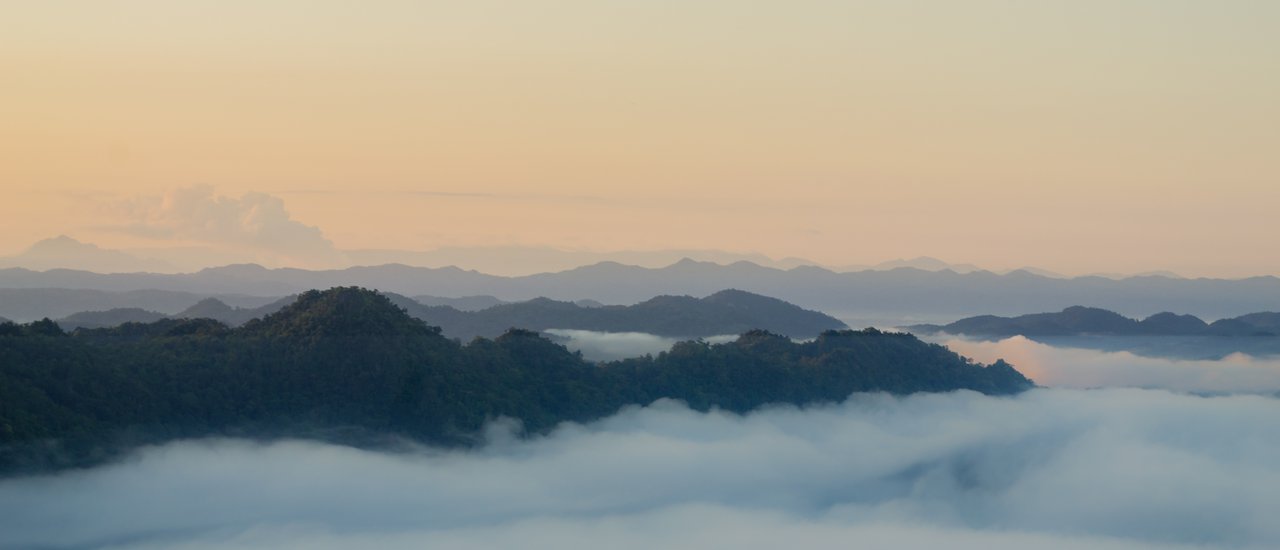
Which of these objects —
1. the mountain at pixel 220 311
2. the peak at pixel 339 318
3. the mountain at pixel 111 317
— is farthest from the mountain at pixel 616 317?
the peak at pixel 339 318

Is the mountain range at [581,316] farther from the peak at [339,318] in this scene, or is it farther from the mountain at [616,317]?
the peak at [339,318]

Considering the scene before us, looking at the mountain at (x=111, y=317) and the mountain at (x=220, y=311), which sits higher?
the mountain at (x=220, y=311)

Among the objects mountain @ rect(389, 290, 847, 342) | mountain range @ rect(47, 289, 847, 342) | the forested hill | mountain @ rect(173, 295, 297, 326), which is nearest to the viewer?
the forested hill

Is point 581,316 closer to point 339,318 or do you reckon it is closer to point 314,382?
point 339,318

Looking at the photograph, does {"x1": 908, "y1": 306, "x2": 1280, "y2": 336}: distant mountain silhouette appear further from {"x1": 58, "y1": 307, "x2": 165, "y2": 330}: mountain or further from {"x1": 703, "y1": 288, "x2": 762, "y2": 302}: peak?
{"x1": 58, "y1": 307, "x2": 165, "y2": 330}: mountain

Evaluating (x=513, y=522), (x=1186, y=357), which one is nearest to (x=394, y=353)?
(x=513, y=522)

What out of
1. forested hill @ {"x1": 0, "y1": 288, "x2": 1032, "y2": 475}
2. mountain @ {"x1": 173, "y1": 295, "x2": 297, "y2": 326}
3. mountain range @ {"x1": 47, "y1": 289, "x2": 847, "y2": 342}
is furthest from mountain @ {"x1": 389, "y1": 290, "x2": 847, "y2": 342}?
forested hill @ {"x1": 0, "y1": 288, "x2": 1032, "y2": 475}
